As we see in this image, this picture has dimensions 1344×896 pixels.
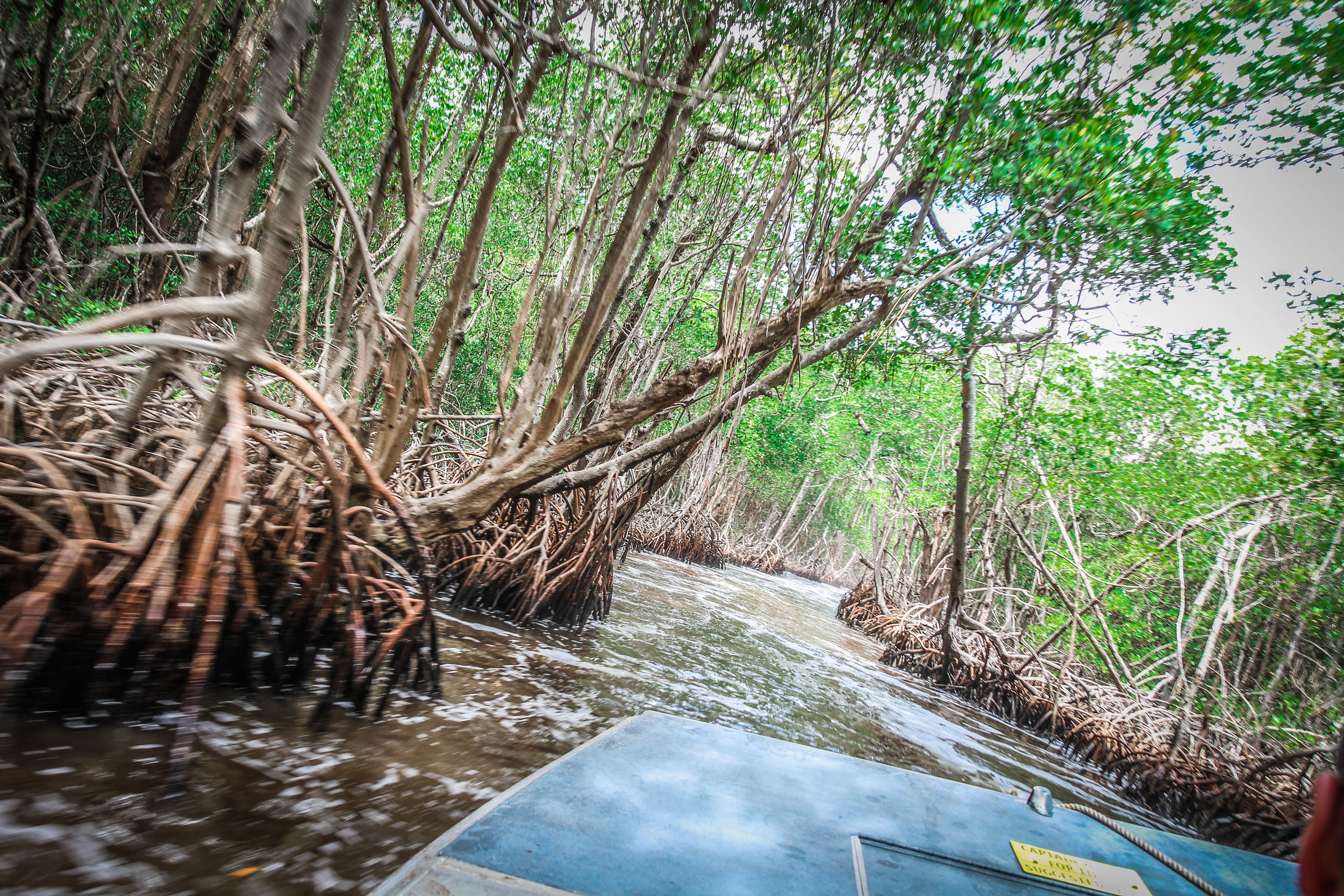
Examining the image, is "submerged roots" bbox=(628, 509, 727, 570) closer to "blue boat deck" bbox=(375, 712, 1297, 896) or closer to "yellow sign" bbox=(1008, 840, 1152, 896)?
"blue boat deck" bbox=(375, 712, 1297, 896)

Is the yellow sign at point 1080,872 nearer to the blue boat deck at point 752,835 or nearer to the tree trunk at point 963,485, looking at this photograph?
the blue boat deck at point 752,835

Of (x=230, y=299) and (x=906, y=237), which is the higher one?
(x=906, y=237)

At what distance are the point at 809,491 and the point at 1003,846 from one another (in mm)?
23878

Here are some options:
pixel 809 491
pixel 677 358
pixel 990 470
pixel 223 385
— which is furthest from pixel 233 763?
pixel 809 491

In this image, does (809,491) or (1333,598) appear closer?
(1333,598)

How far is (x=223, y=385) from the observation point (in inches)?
80.2

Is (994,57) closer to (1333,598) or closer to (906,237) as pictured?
(906,237)

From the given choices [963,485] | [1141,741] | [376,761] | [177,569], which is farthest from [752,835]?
[1141,741]

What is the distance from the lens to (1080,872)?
1.72 m

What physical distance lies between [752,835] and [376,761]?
1.38m

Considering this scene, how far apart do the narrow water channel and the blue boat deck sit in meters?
0.52

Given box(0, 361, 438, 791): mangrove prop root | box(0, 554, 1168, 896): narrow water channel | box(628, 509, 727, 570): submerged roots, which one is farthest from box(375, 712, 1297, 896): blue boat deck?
box(628, 509, 727, 570): submerged roots

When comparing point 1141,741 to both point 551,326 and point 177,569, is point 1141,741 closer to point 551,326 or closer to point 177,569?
point 551,326

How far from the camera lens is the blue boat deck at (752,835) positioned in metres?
1.28
